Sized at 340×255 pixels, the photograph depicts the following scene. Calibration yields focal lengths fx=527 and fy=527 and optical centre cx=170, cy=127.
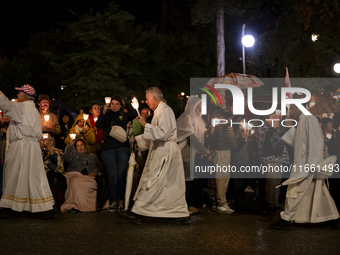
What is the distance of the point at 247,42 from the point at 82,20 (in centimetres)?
1011

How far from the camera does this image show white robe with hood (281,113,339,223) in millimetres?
7883

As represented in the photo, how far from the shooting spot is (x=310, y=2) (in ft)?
56.4

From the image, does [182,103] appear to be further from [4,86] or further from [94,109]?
[94,109]

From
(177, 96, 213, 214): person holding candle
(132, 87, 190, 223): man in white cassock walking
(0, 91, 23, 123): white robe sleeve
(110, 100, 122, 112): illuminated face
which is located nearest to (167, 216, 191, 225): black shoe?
(132, 87, 190, 223): man in white cassock walking

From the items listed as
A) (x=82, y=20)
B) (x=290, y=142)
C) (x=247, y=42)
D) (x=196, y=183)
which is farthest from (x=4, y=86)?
(x=290, y=142)

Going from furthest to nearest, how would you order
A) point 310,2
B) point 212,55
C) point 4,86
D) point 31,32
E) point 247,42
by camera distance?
point 212,55 → point 31,32 → point 4,86 → point 247,42 → point 310,2

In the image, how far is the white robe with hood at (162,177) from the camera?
8.23 meters

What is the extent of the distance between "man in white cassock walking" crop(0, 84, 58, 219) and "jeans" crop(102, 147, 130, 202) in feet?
4.02

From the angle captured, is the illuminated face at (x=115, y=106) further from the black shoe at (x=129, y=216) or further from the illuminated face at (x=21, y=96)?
the black shoe at (x=129, y=216)

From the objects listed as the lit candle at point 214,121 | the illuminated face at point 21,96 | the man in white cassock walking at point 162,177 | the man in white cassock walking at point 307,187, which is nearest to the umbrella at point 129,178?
the man in white cassock walking at point 162,177

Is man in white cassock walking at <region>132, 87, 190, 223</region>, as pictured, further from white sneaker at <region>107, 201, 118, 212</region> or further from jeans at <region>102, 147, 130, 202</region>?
white sneaker at <region>107, 201, 118, 212</region>

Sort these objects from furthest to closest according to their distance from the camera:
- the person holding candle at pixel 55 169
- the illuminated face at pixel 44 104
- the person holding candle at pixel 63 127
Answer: the person holding candle at pixel 63 127 → the illuminated face at pixel 44 104 → the person holding candle at pixel 55 169

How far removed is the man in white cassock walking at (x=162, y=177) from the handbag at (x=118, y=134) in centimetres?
111

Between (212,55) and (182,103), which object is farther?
(212,55)
